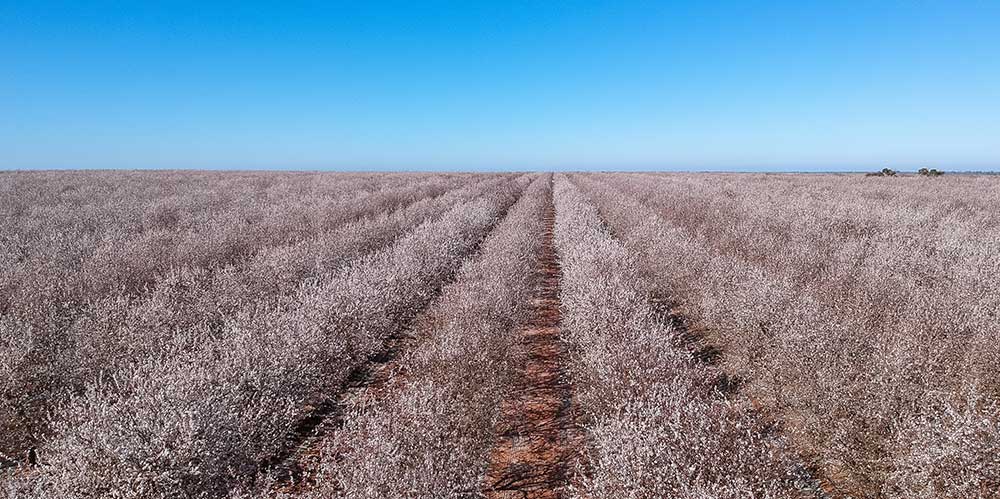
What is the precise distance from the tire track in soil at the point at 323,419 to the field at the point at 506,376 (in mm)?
25

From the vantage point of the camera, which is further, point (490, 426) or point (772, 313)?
point (772, 313)

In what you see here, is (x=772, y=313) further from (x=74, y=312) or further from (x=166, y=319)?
(x=74, y=312)

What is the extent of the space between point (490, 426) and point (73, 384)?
3.21 meters

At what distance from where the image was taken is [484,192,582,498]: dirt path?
3.03m

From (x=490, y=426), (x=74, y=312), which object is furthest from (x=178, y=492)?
(x=74, y=312)

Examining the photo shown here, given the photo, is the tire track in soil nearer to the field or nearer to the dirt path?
the field

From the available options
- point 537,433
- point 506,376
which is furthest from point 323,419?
point 537,433

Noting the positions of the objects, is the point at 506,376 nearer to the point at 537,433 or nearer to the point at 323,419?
the point at 537,433

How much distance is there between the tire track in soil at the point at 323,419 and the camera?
3.06m

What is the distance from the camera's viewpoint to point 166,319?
→ 15.3 ft

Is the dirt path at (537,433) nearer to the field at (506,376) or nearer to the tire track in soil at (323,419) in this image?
the field at (506,376)

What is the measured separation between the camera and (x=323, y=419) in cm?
378

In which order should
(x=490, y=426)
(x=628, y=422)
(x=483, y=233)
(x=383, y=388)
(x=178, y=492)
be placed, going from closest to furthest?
(x=178, y=492)
(x=628, y=422)
(x=490, y=426)
(x=383, y=388)
(x=483, y=233)

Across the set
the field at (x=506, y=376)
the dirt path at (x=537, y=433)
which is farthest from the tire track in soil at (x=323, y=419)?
the dirt path at (x=537, y=433)
